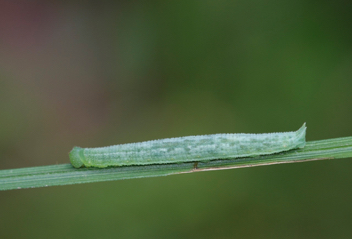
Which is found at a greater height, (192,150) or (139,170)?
(192,150)

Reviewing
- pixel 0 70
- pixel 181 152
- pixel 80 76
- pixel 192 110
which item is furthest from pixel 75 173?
pixel 0 70

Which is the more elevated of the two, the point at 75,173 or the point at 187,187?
the point at 187,187

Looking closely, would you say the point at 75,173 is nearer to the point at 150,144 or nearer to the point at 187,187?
the point at 150,144

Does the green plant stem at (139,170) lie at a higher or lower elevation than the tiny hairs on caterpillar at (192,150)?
lower

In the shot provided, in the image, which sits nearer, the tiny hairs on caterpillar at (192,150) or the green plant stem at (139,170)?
the green plant stem at (139,170)

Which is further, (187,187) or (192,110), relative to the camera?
(192,110)
